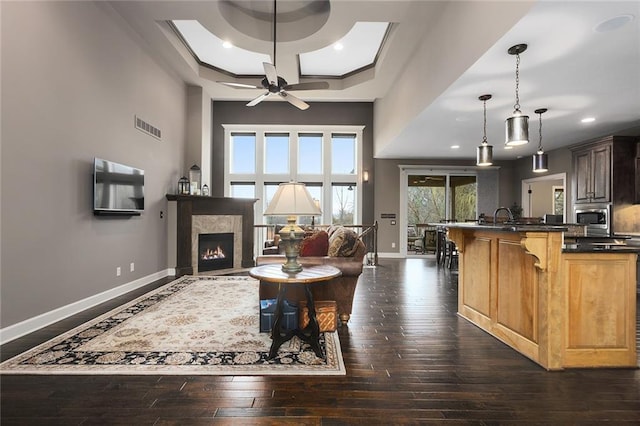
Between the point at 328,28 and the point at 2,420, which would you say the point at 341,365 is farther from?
the point at 328,28

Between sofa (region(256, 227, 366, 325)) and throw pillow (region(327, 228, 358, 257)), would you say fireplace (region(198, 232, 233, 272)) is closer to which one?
sofa (region(256, 227, 366, 325))

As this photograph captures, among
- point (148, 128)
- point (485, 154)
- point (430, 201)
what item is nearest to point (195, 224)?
point (148, 128)

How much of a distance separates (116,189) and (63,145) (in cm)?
91

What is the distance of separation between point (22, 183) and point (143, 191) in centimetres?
204

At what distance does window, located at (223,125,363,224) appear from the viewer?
833 cm

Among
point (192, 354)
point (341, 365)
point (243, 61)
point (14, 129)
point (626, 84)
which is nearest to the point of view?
point (341, 365)

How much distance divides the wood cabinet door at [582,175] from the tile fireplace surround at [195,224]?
6.69 meters

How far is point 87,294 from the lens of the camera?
3811mm

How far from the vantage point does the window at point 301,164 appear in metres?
8.33

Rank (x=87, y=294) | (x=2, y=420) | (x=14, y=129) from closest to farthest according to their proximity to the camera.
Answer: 1. (x=2, y=420)
2. (x=14, y=129)
3. (x=87, y=294)

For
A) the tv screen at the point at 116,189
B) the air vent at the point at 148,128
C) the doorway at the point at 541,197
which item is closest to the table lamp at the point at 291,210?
the tv screen at the point at 116,189

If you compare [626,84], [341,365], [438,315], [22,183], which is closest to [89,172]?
[22,183]

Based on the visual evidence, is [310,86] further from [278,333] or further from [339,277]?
[278,333]

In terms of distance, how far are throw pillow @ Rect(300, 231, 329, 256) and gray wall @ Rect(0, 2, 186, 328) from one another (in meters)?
2.65
